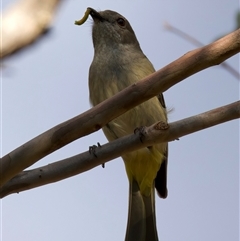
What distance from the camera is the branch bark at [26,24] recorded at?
985mm

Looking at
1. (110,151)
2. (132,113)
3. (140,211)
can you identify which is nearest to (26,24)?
(110,151)

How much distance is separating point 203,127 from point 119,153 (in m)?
0.49

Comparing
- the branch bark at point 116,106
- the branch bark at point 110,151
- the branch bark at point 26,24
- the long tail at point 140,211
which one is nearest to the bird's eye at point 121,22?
the long tail at point 140,211

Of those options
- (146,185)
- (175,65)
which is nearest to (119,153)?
(175,65)

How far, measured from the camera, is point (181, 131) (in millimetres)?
2549

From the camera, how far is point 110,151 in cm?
271

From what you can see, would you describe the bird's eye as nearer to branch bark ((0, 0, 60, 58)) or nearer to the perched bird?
the perched bird

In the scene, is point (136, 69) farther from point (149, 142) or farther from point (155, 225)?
point (149, 142)

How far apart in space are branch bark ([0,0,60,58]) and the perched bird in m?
3.72

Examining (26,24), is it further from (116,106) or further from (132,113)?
(132,113)

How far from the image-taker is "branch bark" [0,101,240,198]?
2482mm

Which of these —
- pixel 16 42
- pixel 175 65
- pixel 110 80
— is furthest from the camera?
pixel 110 80

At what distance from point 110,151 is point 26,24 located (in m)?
1.76

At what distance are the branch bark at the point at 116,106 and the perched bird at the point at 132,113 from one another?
2424 mm
